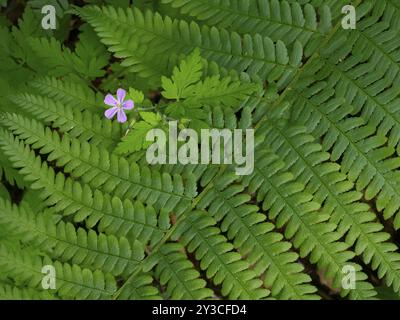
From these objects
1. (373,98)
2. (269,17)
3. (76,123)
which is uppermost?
(269,17)

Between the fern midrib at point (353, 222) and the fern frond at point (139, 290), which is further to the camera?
the fern frond at point (139, 290)

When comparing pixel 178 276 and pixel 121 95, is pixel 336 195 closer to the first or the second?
pixel 178 276

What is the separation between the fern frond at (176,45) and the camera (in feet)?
7.77

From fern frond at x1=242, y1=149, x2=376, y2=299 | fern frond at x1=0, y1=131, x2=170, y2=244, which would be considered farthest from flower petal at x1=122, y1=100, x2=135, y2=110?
fern frond at x1=242, y1=149, x2=376, y2=299

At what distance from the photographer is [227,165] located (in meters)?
2.35

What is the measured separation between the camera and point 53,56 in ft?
9.26

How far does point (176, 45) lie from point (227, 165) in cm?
65

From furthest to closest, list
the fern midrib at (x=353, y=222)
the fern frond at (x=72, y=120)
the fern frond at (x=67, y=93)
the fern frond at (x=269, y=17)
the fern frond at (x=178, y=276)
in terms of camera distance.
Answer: the fern frond at (x=67, y=93)
the fern frond at (x=72, y=120)
the fern frond at (x=269, y=17)
the fern frond at (x=178, y=276)
the fern midrib at (x=353, y=222)

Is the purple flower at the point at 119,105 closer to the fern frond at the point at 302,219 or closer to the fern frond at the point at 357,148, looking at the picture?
the fern frond at the point at 302,219

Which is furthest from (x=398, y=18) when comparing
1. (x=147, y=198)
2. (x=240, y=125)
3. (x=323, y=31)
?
(x=147, y=198)

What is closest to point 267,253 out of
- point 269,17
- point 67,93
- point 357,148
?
point 357,148

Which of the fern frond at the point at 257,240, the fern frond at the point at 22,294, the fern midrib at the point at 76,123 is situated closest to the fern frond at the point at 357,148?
the fern frond at the point at 257,240
